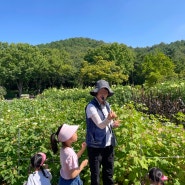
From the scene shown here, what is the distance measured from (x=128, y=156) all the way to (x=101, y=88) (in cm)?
107

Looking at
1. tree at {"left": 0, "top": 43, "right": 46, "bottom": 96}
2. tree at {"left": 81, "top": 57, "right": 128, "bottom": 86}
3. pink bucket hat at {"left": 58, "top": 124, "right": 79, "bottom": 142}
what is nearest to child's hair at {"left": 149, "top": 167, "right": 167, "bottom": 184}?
pink bucket hat at {"left": 58, "top": 124, "right": 79, "bottom": 142}

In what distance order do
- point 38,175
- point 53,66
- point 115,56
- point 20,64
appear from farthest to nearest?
point 115,56 < point 53,66 < point 20,64 < point 38,175

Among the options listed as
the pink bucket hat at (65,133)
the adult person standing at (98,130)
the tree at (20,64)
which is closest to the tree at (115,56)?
the tree at (20,64)

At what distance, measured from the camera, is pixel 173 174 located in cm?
360

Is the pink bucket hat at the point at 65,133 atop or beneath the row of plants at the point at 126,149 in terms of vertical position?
atop

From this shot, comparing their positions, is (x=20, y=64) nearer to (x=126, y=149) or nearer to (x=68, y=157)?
(x=126, y=149)

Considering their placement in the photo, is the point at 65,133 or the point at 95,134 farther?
the point at 95,134

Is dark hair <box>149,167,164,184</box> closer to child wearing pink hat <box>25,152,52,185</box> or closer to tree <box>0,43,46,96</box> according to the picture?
child wearing pink hat <box>25,152,52,185</box>

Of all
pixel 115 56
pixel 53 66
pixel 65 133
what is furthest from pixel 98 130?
pixel 115 56

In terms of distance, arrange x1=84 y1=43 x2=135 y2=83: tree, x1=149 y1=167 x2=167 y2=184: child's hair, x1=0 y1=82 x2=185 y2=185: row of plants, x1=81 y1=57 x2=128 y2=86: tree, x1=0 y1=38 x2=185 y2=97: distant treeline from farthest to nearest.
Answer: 1. x1=84 y1=43 x2=135 y2=83: tree
2. x1=0 y1=38 x2=185 y2=97: distant treeline
3. x1=81 y1=57 x2=128 y2=86: tree
4. x1=0 y1=82 x2=185 y2=185: row of plants
5. x1=149 y1=167 x2=167 y2=184: child's hair

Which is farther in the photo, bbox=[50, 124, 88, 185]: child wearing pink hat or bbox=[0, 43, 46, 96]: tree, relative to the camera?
bbox=[0, 43, 46, 96]: tree

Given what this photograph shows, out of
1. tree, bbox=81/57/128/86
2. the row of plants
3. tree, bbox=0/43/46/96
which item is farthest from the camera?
tree, bbox=0/43/46/96

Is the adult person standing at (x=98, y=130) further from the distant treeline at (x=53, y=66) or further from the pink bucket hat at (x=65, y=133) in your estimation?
the distant treeline at (x=53, y=66)

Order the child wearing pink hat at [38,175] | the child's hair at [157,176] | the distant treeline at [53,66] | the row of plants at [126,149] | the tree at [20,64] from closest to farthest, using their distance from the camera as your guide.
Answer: the child's hair at [157,176] → the child wearing pink hat at [38,175] → the row of plants at [126,149] → the distant treeline at [53,66] → the tree at [20,64]
